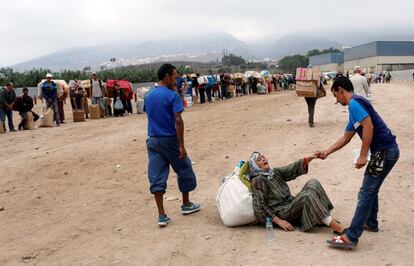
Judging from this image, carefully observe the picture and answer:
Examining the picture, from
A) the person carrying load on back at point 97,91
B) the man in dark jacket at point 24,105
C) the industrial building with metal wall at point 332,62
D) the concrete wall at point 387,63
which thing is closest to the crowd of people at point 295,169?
the man in dark jacket at point 24,105

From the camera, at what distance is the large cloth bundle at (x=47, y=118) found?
1634cm

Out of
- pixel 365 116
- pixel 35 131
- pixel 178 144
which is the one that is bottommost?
pixel 35 131

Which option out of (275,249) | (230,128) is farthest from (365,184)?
(230,128)

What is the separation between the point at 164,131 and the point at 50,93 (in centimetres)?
1170

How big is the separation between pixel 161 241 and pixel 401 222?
8.90 ft

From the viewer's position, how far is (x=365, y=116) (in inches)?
168

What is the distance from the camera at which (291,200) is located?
212 inches

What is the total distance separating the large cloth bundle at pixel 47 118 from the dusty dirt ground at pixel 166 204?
138 inches

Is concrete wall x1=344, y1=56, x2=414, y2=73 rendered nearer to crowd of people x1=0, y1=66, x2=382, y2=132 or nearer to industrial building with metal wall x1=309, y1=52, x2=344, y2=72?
industrial building with metal wall x1=309, y1=52, x2=344, y2=72

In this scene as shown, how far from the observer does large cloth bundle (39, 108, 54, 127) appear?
16344mm

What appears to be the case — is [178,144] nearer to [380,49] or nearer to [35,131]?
[35,131]

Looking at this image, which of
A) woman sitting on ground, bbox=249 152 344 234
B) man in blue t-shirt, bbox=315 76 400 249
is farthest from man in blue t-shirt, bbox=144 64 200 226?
man in blue t-shirt, bbox=315 76 400 249

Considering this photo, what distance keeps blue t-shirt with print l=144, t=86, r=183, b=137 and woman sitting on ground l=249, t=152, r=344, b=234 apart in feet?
3.47

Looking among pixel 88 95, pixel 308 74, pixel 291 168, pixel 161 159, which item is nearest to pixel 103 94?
pixel 88 95
